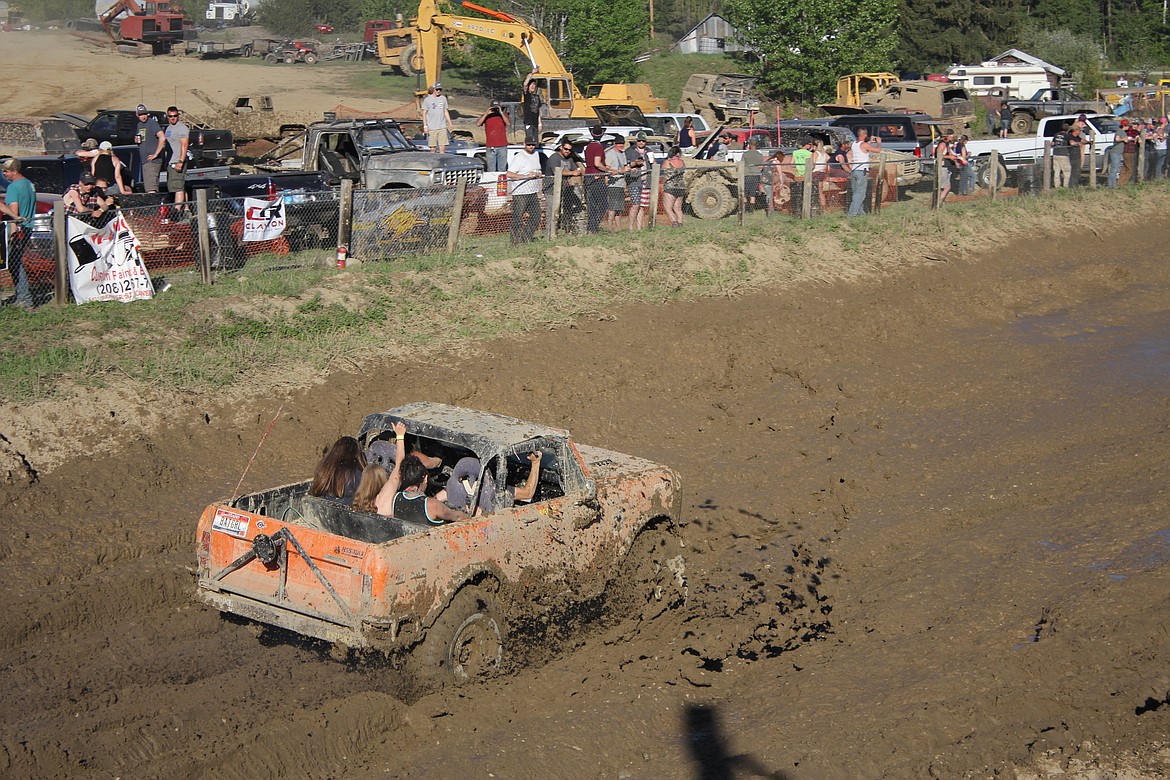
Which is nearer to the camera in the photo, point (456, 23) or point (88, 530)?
point (88, 530)

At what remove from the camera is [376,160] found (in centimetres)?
2020

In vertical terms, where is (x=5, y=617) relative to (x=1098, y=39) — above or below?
below

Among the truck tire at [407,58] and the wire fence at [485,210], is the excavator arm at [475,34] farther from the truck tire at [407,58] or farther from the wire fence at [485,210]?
the truck tire at [407,58]

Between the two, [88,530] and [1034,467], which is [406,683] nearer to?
[88,530]

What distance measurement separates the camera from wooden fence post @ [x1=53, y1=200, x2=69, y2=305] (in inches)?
519

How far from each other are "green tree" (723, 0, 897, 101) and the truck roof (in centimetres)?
4493

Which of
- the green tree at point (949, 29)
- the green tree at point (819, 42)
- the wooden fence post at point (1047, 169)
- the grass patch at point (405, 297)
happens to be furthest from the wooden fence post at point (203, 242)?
the green tree at point (949, 29)

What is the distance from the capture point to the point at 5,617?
25.8 feet

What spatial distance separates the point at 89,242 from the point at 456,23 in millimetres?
20615

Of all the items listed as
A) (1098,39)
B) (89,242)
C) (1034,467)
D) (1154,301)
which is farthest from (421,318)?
(1098,39)

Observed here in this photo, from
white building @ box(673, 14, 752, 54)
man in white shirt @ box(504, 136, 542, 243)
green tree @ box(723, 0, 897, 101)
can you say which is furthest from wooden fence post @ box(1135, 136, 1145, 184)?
white building @ box(673, 14, 752, 54)

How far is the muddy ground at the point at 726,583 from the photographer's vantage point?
21.0ft

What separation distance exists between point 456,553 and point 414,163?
14131 millimetres

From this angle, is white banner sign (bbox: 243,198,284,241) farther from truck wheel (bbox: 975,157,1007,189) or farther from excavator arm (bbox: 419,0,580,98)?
excavator arm (bbox: 419,0,580,98)
